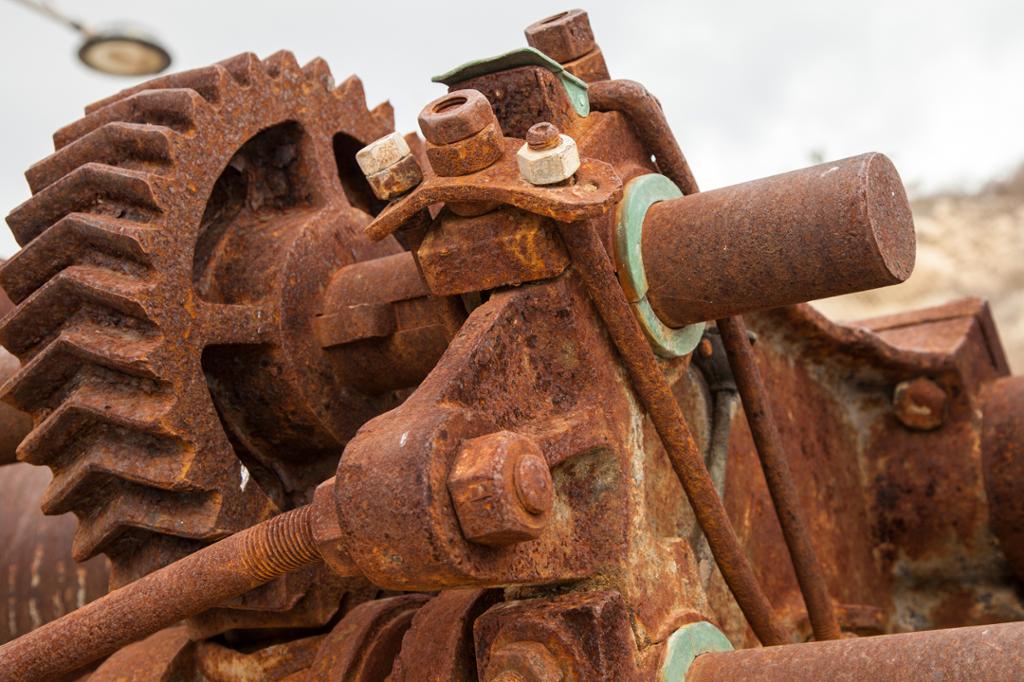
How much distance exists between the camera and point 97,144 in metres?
2.19

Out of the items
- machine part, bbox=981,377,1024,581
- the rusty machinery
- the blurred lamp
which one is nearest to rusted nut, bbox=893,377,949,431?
the rusty machinery

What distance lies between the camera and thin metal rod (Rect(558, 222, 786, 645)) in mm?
1720

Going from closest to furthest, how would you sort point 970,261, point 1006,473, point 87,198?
1. point 87,198
2. point 1006,473
3. point 970,261

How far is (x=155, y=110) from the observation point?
225 cm

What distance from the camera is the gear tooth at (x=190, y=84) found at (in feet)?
7.51

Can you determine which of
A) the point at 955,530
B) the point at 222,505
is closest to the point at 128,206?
the point at 222,505

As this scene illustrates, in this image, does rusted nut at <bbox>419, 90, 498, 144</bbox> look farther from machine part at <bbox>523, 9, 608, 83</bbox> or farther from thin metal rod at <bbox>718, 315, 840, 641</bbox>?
thin metal rod at <bbox>718, 315, 840, 641</bbox>

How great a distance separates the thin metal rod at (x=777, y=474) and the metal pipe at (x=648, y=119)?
0.89 feet

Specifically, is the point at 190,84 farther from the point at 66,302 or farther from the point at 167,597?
the point at 167,597

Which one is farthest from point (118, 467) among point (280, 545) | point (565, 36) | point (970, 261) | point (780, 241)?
point (970, 261)

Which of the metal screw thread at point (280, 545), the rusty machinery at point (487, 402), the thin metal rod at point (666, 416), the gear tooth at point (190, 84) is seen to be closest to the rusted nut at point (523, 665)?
the rusty machinery at point (487, 402)

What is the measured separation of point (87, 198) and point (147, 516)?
580 mm

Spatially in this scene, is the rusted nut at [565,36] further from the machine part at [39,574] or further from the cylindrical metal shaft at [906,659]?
the machine part at [39,574]

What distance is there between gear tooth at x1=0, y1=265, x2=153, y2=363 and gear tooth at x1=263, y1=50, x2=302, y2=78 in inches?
24.0
